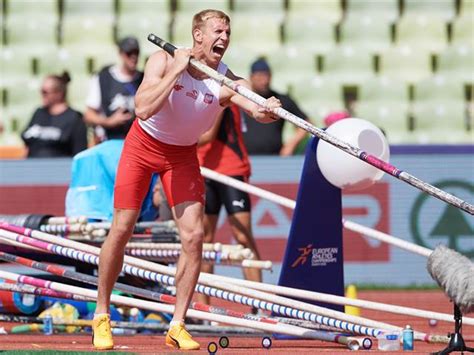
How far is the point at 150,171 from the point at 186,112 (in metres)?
0.46

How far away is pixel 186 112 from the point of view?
823 centimetres

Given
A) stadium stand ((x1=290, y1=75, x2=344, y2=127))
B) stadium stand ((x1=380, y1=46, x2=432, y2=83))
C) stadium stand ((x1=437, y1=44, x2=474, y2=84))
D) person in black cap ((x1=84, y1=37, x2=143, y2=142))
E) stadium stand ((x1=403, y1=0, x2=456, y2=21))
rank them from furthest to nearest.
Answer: stadium stand ((x1=403, y1=0, x2=456, y2=21)), stadium stand ((x1=380, y1=46, x2=432, y2=83)), stadium stand ((x1=437, y1=44, x2=474, y2=84)), stadium stand ((x1=290, y1=75, x2=344, y2=127)), person in black cap ((x1=84, y1=37, x2=143, y2=142))

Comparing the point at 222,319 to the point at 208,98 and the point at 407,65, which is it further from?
the point at 407,65

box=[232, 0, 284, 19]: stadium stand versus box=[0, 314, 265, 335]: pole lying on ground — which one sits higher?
box=[232, 0, 284, 19]: stadium stand

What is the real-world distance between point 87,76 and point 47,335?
25.0 feet

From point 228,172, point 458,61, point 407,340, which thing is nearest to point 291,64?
point 458,61

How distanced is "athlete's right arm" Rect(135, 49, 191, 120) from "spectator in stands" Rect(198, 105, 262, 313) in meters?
3.17

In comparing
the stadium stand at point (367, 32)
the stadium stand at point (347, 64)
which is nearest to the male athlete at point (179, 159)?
the stadium stand at point (347, 64)

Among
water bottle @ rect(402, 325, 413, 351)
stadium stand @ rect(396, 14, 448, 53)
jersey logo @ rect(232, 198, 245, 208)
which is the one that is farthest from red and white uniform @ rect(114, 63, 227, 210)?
stadium stand @ rect(396, 14, 448, 53)

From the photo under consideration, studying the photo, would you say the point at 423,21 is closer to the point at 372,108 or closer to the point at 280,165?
the point at 372,108

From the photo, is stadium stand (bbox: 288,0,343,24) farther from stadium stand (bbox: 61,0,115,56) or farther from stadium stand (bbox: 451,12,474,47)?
stadium stand (bbox: 61,0,115,56)

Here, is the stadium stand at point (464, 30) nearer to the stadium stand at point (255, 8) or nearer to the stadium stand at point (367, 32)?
the stadium stand at point (367, 32)

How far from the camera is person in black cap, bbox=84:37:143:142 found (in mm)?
12500

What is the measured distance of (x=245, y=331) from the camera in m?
9.98
